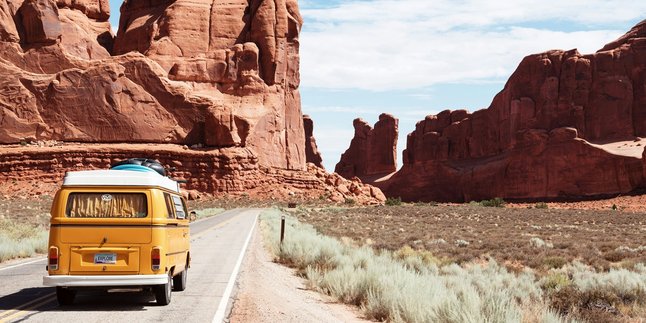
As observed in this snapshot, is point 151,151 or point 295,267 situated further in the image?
point 151,151

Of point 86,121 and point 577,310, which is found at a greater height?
point 86,121

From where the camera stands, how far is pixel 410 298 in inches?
395

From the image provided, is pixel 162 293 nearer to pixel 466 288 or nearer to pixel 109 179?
pixel 109 179

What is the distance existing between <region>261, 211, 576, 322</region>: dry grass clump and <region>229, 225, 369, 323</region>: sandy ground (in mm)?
370

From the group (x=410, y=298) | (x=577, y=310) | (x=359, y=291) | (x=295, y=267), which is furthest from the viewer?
(x=295, y=267)

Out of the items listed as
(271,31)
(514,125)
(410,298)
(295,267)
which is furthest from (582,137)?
(410,298)

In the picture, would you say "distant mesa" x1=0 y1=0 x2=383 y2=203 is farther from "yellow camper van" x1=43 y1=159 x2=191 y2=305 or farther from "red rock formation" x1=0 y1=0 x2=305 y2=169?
"yellow camper van" x1=43 y1=159 x2=191 y2=305

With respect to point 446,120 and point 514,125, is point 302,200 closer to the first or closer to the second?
point 514,125

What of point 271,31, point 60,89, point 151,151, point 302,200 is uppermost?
point 271,31

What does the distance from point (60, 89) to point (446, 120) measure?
269 feet

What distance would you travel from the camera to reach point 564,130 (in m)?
107

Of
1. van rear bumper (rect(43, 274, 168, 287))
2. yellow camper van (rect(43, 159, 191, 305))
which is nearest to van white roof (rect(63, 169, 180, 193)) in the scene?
yellow camper van (rect(43, 159, 191, 305))

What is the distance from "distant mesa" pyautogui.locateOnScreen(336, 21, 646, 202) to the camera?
102m

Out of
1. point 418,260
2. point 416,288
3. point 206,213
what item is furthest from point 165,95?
point 416,288
